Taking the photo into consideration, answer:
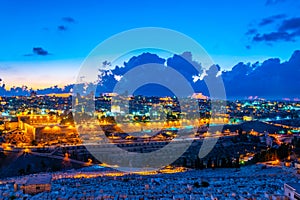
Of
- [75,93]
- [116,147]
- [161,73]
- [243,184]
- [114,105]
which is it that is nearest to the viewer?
[243,184]

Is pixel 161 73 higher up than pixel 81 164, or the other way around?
pixel 161 73

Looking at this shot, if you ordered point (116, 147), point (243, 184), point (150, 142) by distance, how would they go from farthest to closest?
point (150, 142) → point (116, 147) → point (243, 184)

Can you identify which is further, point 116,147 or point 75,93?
point 75,93

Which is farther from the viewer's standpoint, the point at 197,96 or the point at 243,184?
the point at 197,96

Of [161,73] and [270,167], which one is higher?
[161,73]

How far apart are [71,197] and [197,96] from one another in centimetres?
4717

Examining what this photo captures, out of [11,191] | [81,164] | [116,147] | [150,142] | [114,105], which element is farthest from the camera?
[114,105]

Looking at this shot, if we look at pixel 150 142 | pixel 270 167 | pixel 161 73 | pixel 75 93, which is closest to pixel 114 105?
pixel 75 93

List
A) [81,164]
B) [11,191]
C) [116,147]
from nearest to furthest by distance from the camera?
[11,191] < [81,164] < [116,147]

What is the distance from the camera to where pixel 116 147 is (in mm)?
19891

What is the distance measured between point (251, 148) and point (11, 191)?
16373 millimetres

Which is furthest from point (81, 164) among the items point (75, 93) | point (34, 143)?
point (75, 93)

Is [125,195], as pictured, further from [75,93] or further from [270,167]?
[75,93]

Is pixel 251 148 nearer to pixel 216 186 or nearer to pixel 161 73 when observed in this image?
pixel 161 73
